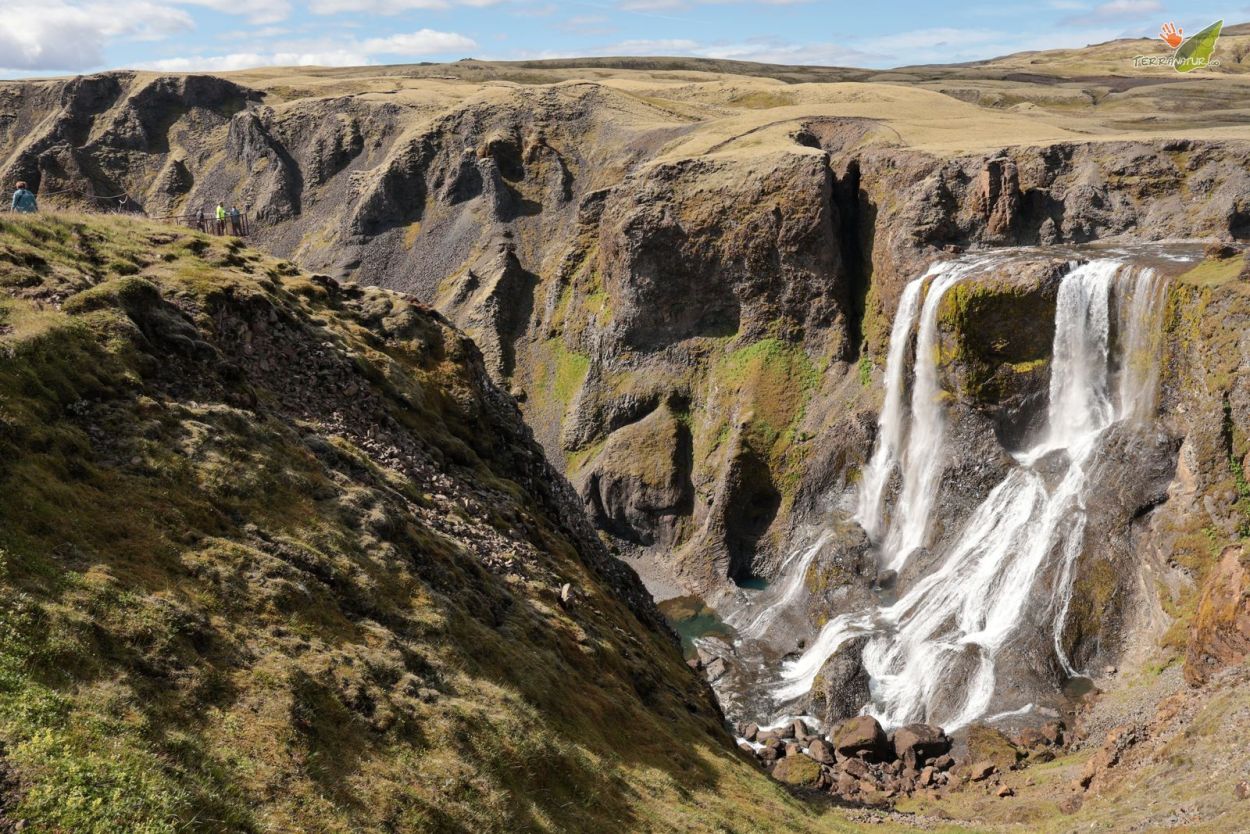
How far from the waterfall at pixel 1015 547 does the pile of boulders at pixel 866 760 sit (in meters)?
3.00

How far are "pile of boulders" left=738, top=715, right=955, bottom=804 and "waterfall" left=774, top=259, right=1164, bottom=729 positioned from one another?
3.00 m

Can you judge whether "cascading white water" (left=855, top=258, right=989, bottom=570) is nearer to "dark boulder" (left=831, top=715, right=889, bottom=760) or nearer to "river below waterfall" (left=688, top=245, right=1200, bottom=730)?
"river below waterfall" (left=688, top=245, right=1200, bottom=730)

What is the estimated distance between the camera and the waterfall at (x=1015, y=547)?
4231 cm

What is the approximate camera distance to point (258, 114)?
391 ft

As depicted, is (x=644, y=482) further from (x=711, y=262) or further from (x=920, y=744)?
(x=920, y=744)

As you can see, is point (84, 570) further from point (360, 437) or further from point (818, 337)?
point (818, 337)

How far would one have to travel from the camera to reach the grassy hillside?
46.2ft

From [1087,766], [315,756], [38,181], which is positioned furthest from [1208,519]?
[38,181]

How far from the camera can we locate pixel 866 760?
3834 cm

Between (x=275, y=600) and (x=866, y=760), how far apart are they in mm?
27959

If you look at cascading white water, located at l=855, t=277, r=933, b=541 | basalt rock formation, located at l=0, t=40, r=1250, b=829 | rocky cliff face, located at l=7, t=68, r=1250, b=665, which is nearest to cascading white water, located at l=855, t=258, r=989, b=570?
cascading white water, located at l=855, t=277, r=933, b=541

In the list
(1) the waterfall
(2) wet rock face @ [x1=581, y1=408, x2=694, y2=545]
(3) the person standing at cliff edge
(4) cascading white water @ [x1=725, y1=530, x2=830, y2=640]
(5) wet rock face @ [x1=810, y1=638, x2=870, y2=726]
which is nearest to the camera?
(3) the person standing at cliff edge

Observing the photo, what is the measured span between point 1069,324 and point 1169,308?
4.92 m

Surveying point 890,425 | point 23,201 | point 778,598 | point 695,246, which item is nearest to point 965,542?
point 890,425
